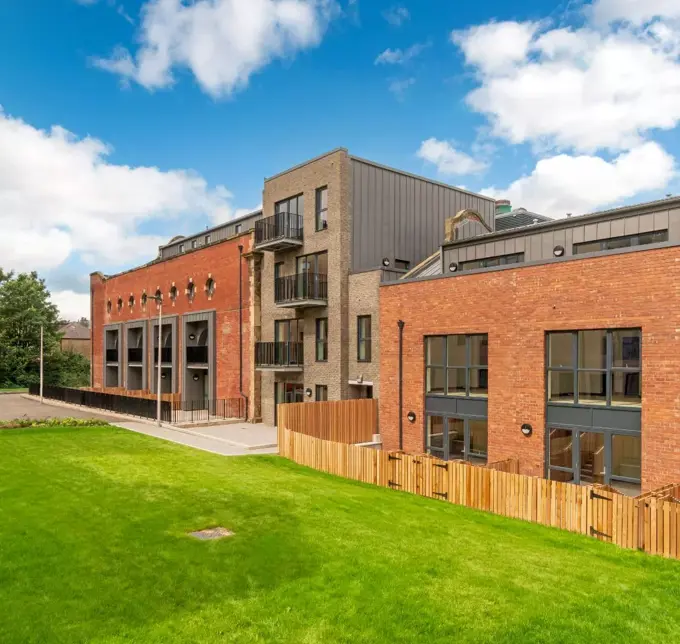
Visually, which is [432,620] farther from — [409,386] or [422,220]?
[422,220]

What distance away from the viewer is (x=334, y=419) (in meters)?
20.6

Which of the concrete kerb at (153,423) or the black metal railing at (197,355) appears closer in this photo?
the concrete kerb at (153,423)

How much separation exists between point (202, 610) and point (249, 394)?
806 inches

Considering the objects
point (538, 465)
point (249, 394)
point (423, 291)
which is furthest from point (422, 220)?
point (538, 465)

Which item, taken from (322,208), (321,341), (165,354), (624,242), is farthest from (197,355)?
(624,242)

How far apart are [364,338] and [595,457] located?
10.4 m

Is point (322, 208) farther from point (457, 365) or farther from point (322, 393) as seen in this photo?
point (457, 365)

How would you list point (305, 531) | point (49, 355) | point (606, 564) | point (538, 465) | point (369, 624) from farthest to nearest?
point (49, 355), point (538, 465), point (305, 531), point (606, 564), point (369, 624)

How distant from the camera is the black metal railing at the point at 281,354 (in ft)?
83.0

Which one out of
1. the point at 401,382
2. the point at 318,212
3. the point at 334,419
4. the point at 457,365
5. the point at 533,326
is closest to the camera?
the point at 533,326

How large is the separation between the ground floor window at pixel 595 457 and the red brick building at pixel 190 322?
15.8 m

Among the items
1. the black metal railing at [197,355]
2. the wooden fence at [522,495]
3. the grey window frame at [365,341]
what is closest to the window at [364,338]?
the grey window frame at [365,341]

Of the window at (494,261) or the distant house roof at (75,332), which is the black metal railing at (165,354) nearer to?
the window at (494,261)

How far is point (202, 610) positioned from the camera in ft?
25.2
